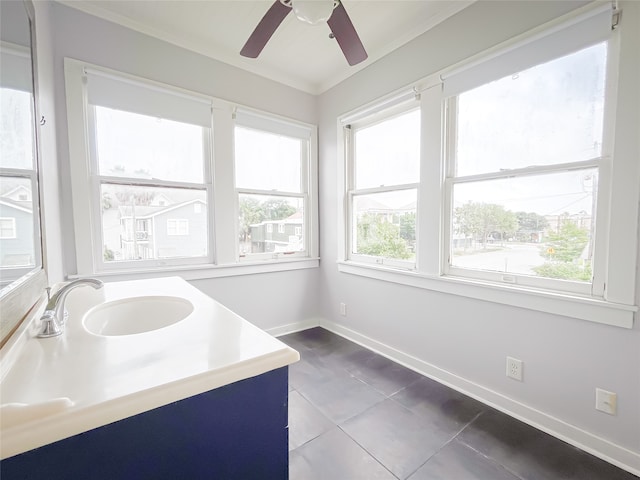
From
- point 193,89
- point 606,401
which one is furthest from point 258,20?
point 606,401

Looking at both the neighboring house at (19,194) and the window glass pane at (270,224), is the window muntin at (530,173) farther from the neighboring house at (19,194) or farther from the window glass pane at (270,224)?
the neighboring house at (19,194)

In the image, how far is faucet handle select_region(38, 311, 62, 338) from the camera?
811mm

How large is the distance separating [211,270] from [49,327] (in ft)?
5.58

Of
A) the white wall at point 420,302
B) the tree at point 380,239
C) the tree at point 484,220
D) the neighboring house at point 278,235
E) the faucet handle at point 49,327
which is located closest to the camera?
the faucet handle at point 49,327

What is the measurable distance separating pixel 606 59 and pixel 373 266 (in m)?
1.89

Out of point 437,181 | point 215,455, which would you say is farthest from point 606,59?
point 215,455

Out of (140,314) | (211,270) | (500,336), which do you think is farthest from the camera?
(211,270)

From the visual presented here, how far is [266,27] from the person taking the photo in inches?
58.3

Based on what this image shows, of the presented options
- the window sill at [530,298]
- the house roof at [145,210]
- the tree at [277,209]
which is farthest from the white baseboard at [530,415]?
the house roof at [145,210]

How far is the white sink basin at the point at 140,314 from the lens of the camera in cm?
119

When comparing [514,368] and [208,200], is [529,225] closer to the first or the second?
[514,368]

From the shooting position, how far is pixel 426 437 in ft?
5.14

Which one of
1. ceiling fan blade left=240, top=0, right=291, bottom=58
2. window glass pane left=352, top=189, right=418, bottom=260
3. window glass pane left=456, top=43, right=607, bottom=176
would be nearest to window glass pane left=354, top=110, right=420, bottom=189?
window glass pane left=352, top=189, right=418, bottom=260

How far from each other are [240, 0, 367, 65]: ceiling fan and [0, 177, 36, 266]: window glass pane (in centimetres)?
126
